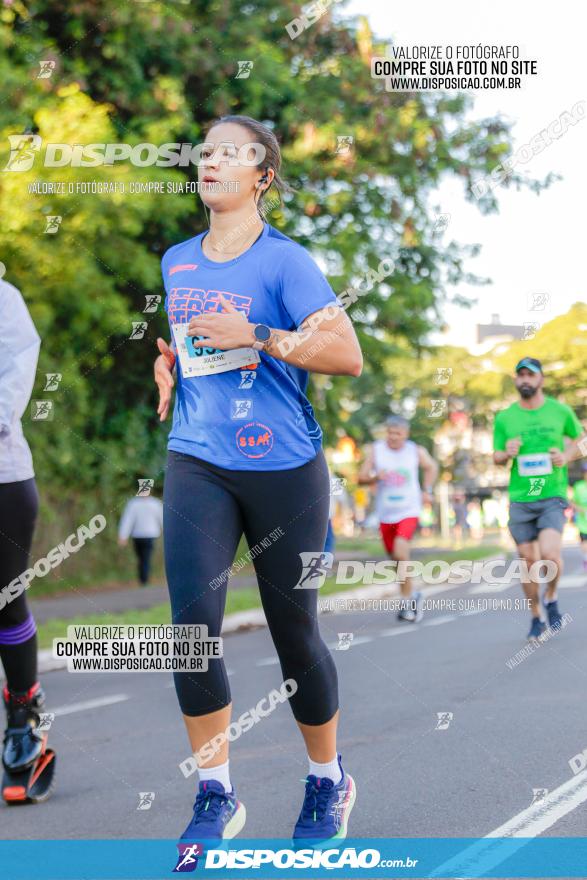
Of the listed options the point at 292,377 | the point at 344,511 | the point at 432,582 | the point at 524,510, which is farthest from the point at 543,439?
the point at 344,511

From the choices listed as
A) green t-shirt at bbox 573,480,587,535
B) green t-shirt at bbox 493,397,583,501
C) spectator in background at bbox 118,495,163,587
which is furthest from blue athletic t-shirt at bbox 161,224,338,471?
green t-shirt at bbox 573,480,587,535

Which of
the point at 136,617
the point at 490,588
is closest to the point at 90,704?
the point at 136,617

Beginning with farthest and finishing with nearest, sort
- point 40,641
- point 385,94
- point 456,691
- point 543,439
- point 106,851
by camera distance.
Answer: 1. point 385,94
2. point 40,641
3. point 543,439
4. point 456,691
5. point 106,851

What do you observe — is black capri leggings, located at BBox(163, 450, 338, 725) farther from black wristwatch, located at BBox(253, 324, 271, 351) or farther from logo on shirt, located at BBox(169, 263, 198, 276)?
logo on shirt, located at BBox(169, 263, 198, 276)

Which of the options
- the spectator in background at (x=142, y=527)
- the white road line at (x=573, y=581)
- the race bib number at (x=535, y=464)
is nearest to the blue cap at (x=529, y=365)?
the race bib number at (x=535, y=464)

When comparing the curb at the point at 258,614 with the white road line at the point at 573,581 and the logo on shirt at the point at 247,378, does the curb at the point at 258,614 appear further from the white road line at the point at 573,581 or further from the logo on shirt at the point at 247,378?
the logo on shirt at the point at 247,378

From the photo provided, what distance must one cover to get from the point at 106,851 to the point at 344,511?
68595mm

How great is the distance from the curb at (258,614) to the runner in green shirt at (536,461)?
2.08 metres

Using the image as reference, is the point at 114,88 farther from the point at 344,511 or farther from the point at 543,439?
the point at 344,511

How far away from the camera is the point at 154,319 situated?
17.2 m

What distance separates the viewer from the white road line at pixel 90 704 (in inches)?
288

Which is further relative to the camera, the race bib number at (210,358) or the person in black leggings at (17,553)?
the person in black leggings at (17,553)

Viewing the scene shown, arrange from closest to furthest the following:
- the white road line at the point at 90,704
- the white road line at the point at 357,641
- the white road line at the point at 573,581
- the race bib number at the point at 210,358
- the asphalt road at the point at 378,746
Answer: the race bib number at the point at 210,358 < the asphalt road at the point at 378,746 < the white road line at the point at 90,704 < the white road line at the point at 357,641 < the white road line at the point at 573,581

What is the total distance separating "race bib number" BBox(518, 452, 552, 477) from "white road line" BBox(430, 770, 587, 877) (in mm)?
4701
